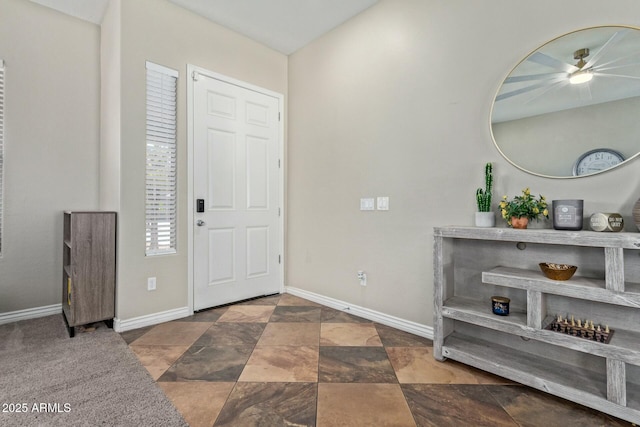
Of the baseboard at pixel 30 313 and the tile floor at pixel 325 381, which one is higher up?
the baseboard at pixel 30 313

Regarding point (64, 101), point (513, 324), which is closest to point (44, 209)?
point (64, 101)

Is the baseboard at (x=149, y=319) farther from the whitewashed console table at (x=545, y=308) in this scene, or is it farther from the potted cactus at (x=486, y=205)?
the potted cactus at (x=486, y=205)

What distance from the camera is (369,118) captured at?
9.48 ft

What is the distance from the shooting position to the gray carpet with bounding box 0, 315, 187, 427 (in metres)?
1.51

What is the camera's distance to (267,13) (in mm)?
2986

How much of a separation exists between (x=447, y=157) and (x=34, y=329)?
3668mm

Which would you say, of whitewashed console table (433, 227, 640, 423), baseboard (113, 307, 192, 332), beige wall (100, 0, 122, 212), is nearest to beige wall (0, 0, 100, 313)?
beige wall (100, 0, 122, 212)

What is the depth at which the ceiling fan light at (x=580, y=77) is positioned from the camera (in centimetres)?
177

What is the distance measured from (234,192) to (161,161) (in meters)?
0.76

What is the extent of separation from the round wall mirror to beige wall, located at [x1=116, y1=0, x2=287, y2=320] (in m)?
2.69

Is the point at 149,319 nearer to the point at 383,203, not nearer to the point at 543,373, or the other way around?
the point at 383,203

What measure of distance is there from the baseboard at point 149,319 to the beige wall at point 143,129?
37mm

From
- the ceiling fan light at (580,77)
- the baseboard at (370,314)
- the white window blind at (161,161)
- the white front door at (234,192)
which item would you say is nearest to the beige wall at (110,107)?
the white window blind at (161,161)

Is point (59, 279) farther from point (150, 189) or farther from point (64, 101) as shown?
point (64, 101)
